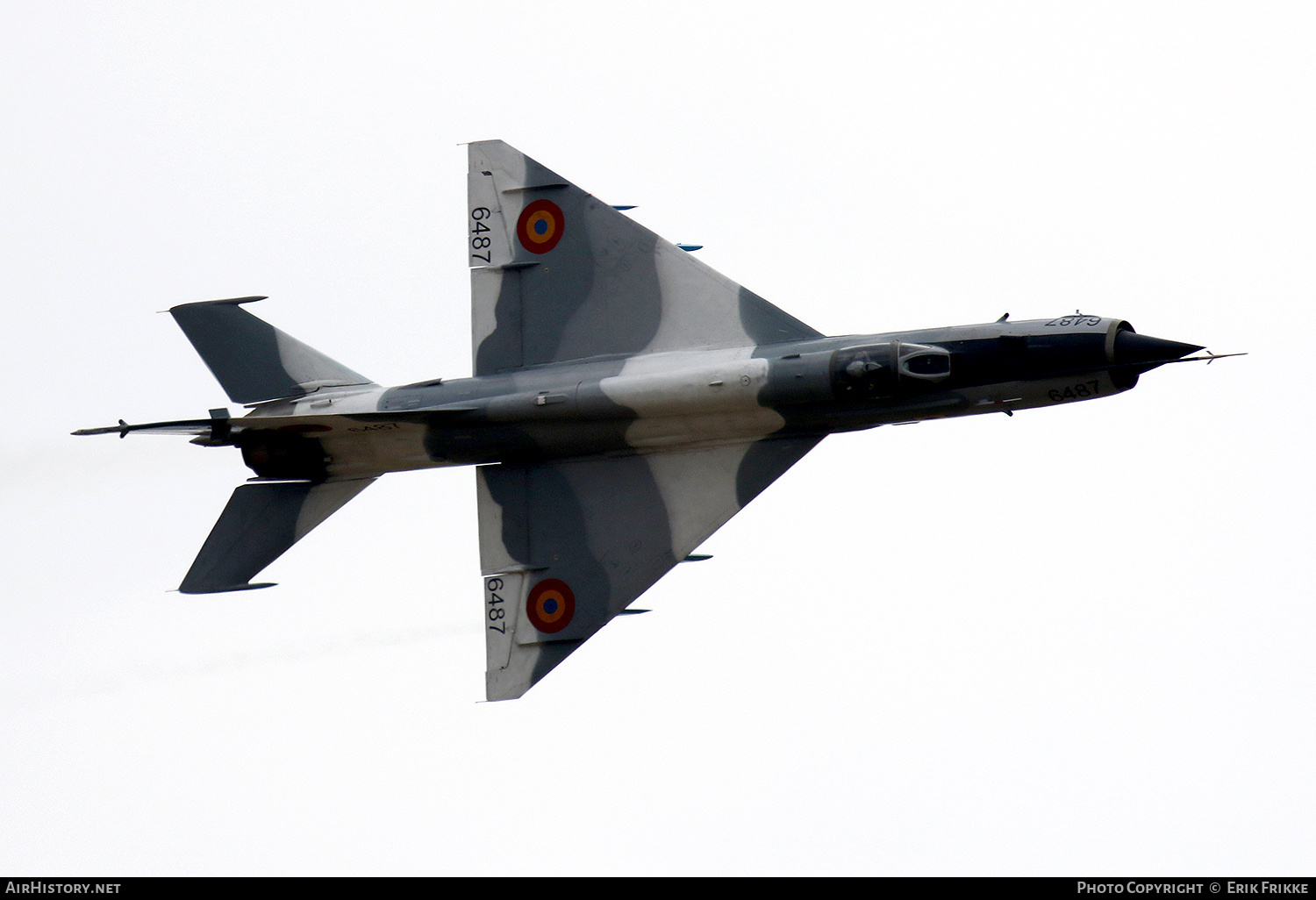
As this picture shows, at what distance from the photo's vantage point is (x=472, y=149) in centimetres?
2598

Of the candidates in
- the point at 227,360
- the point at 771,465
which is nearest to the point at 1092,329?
the point at 771,465

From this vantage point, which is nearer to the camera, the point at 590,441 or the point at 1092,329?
the point at 1092,329

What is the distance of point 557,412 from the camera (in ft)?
78.3

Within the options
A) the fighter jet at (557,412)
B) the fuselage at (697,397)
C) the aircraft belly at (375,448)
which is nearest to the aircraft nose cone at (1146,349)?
the fuselage at (697,397)

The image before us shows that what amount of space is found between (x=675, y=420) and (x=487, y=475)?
298 cm

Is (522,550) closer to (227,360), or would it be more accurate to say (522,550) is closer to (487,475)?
(487,475)

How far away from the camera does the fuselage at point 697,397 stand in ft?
72.5

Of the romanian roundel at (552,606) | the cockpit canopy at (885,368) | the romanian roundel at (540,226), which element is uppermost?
the romanian roundel at (540,226)

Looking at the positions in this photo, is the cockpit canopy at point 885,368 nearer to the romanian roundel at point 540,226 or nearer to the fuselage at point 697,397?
the fuselage at point 697,397

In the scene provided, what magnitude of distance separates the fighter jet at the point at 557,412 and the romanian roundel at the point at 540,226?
25mm

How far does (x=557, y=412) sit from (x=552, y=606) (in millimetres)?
2809

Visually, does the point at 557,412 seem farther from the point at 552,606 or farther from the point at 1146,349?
the point at 1146,349

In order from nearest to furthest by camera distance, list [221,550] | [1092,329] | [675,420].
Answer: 1. [1092,329]
2. [675,420]
3. [221,550]

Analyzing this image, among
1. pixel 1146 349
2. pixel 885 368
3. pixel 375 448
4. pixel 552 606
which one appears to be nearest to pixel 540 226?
pixel 375 448
